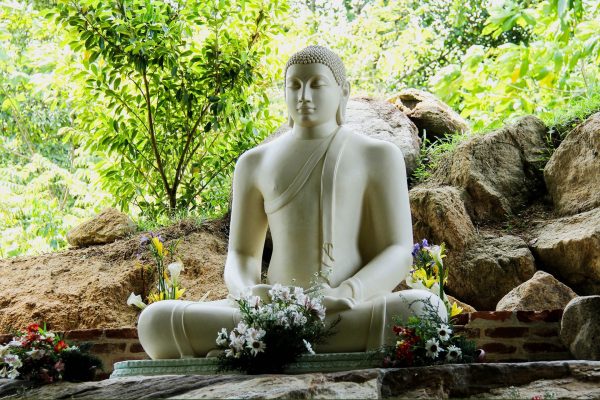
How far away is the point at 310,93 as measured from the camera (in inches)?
183

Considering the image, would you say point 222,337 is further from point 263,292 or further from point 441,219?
point 441,219

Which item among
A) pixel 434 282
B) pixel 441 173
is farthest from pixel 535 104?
pixel 434 282

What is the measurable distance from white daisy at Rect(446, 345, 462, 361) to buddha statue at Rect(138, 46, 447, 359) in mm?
254

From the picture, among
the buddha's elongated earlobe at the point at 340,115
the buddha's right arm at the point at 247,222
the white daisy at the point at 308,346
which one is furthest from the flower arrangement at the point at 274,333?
the buddha's elongated earlobe at the point at 340,115

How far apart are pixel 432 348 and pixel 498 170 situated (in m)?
3.40

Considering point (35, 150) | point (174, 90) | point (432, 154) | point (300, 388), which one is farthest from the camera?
point (35, 150)

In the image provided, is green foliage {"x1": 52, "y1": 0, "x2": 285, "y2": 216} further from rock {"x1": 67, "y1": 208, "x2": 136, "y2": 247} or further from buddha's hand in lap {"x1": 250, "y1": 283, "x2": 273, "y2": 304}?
buddha's hand in lap {"x1": 250, "y1": 283, "x2": 273, "y2": 304}

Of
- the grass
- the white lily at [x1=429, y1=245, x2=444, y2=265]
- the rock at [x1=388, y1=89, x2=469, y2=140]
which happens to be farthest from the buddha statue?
the rock at [x1=388, y1=89, x2=469, y2=140]

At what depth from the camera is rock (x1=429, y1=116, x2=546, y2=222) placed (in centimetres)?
693

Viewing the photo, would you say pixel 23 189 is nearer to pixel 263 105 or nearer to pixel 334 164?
pixel 263 105

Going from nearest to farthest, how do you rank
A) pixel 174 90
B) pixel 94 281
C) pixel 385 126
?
pixel 94 281, pixel 385 126, pixel 174 90

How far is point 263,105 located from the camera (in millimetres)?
8656

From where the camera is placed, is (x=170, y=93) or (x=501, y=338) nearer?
(x=501, y=338)

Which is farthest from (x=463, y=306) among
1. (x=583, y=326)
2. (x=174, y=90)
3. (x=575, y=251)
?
(x=174, y=90)
